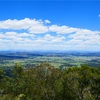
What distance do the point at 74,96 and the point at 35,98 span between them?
873 centimetres

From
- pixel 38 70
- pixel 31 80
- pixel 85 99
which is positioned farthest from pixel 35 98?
pixel 85 99

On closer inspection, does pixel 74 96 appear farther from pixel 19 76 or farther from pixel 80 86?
pixel 19 76

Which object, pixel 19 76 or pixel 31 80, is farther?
pixel 19 76

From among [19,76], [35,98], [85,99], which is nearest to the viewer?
[85,99]

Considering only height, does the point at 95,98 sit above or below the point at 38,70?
below

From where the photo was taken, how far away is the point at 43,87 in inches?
2066

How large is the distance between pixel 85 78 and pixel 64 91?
215 inches

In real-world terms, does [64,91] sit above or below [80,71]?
below

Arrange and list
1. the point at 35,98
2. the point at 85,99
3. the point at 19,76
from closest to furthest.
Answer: the point at 85,99 → the point at 35,98 → the point at 19,76

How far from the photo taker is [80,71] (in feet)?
171

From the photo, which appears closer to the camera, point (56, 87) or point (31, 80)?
point (56, 87)

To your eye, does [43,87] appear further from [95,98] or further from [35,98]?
[95,98]

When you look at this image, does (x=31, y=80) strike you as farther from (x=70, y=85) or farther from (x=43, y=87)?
(x=70, y=85)

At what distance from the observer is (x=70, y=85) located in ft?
166
